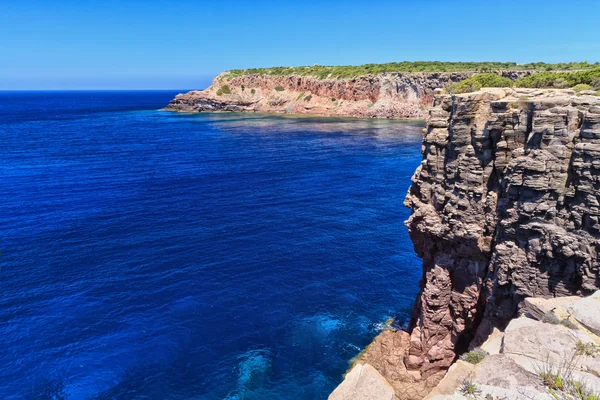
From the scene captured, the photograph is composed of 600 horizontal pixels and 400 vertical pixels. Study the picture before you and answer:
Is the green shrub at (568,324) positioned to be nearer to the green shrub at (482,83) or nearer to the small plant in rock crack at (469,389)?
the small plant in rock crack at (469,389)

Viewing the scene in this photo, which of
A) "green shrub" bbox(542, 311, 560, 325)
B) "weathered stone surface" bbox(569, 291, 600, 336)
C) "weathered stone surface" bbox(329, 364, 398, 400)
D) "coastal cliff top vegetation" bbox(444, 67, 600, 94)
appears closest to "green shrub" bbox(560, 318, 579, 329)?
"green shrub" bbox(542, 311, 560, 325)

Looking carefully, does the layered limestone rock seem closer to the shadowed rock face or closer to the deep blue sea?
the shadowed rock face

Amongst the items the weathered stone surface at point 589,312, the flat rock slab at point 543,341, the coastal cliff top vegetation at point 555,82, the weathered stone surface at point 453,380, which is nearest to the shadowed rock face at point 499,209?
the weathered stone surface at point 589,312

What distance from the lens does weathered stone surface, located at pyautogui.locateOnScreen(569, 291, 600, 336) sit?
54.6 feet

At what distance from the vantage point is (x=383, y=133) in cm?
15925

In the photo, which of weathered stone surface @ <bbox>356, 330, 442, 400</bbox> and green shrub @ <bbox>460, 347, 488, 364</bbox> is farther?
weathered stone surface @ <bbox>356, 330, 442, 400</bbox>

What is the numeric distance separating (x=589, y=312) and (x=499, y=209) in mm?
9508

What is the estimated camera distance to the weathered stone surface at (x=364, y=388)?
13.6 meters

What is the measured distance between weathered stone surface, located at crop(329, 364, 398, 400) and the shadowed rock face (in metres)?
15.1

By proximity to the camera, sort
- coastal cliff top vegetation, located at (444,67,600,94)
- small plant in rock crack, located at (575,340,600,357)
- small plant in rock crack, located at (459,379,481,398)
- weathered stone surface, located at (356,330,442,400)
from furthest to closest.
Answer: coastal cliff top vegetation, located at (444,67,600,94)
weathered stone surface, located at (356,330,442,400)
small plant in rock crack, located at (575,340,600,357)
small plant in rock crack, located at (459,379,481,398)

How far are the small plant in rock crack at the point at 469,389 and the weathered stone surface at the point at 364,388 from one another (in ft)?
7.68

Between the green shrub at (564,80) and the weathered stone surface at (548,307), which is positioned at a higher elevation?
the green shrub at (564,80)

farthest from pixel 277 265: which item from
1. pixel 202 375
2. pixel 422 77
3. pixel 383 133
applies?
pixel 422 77

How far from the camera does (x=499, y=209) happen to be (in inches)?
1023
